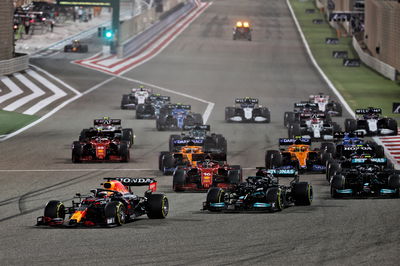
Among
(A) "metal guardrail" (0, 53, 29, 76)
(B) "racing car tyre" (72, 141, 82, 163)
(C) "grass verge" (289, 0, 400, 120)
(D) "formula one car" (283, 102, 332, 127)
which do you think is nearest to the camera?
(B) "racing car tyre" (72, 141, 82, 163)

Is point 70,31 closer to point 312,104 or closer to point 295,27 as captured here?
point 295,27

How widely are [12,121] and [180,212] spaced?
27571 mm

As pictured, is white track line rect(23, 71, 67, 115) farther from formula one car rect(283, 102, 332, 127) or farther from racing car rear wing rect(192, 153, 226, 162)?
racing car rear wing rect(192, 153, 226, 162)

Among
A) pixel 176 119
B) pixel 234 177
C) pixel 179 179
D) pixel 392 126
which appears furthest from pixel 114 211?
pixel 392 126

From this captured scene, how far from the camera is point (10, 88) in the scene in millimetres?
66938

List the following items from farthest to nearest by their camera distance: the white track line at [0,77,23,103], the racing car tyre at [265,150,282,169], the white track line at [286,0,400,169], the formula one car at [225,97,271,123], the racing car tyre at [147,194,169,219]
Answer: the white track line at [0,77,23,103], the formula one car at [225,97,271,123], the white track line at [286,0,400,169], the racing car tyre at [265,150,282,169], the racing car tyre at [147,194,169,219]

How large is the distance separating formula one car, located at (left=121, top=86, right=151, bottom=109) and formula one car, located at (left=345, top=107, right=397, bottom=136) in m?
14.6

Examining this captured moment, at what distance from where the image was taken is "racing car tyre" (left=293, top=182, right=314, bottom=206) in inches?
1044

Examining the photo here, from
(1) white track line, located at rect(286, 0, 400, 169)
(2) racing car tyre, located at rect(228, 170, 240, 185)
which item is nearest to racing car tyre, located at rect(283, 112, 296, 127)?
(1) white track line, located at rect(286, 0, 400, 169)

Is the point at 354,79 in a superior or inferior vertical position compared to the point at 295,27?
inferior

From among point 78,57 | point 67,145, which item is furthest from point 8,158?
point 78,57

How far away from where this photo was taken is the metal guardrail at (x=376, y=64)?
77.6m

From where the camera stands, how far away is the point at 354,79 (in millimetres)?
78688

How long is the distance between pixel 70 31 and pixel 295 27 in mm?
27942
